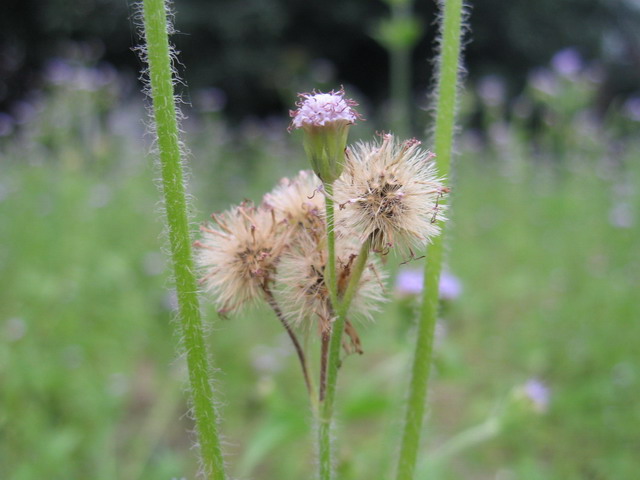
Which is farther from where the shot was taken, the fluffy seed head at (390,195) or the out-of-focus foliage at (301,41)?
the out-of-focus foliage at (301,41)

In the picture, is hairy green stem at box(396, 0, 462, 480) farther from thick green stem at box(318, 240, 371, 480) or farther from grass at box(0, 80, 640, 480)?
grass at box(0, 80, 640, 480)

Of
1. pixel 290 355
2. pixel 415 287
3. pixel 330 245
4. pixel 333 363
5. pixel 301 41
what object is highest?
pixel 301 41

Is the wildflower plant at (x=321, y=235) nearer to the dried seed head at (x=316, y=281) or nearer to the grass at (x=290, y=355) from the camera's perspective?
the dried seed head at (x=316, y=281)

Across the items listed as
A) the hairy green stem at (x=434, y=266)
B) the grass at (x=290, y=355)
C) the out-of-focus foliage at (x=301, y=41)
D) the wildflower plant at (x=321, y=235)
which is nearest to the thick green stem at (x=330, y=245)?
the wildflower plant at (x=321, y=235)

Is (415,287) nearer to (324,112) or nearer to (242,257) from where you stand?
(242,257)

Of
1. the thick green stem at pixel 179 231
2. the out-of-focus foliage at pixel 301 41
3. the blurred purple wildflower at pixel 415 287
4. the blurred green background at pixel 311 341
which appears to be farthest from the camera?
the out-of-focus foliage at pixel 301 41

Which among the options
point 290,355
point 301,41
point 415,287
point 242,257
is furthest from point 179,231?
point 301,41

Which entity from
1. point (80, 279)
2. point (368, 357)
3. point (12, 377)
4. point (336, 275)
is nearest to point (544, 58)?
point (368, 357)

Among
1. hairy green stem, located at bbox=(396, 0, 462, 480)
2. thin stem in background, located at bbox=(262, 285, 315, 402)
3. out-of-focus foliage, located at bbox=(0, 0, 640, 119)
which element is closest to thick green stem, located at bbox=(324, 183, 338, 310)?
thin stem in background, located at bbox=(262, 285, 315, 402)
